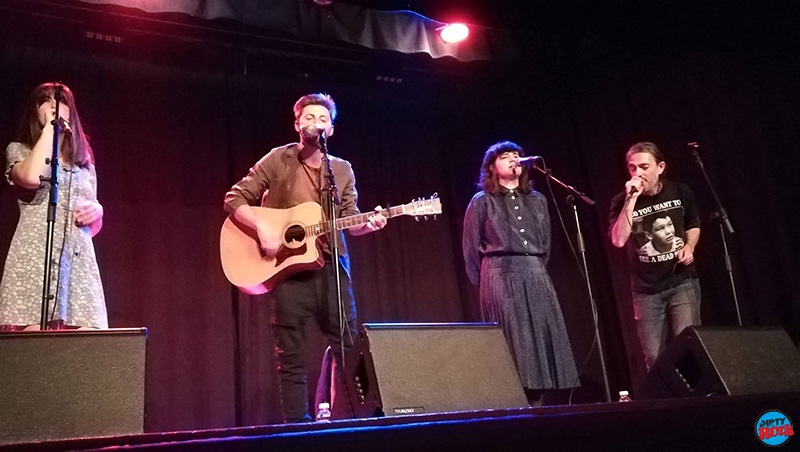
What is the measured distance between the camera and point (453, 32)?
6.04 meters

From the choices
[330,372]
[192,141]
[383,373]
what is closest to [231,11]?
[192,141]

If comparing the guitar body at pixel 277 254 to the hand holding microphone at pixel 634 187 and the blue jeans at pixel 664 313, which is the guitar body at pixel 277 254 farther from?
the blue jeans at pixel 664 313

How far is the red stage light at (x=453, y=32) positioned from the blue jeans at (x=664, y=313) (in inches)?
109

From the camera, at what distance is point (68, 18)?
5141 millimetres

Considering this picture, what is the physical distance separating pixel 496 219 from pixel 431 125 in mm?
2569

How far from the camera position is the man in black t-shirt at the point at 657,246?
4.55 metres

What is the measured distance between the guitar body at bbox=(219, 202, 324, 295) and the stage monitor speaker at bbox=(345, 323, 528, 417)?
99cm

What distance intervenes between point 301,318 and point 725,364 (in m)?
2.05

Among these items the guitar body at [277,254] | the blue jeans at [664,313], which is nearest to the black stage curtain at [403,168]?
the guitar body at [277,254]

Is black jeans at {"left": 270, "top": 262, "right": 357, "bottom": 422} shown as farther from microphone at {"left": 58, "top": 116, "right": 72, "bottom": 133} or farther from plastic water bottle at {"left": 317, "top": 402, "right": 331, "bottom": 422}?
microphone at {"left": 58, "top": 116, "right": 72, "bottom": 133}

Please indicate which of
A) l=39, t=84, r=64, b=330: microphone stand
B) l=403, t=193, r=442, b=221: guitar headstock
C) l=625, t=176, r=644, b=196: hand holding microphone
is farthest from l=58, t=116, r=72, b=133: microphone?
l=625, t=176, r=644, b=196: hand holding microphone

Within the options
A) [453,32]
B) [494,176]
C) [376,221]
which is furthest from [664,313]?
[453,32]

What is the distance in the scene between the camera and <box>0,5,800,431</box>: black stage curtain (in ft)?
17.1

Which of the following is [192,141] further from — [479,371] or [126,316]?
[479,371]
